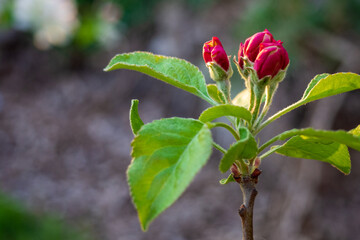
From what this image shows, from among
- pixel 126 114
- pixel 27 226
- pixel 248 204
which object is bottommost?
pixel 248 204

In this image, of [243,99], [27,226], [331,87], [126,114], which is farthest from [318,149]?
[126,114]

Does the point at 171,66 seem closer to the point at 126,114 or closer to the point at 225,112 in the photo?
the point at 225,112

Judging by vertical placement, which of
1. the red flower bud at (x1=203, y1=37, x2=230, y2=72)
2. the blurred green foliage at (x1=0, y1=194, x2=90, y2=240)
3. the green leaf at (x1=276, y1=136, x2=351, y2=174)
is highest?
the blurred green foliage at (x1=0, y1=194, x2=90, y2=240)

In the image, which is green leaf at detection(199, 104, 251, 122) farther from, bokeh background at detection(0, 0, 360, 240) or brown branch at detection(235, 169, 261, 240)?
bokeh background at detection(0, 0, 360, 240)

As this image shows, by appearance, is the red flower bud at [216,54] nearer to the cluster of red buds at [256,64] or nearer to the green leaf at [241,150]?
the cluster of red buds at [256,64]

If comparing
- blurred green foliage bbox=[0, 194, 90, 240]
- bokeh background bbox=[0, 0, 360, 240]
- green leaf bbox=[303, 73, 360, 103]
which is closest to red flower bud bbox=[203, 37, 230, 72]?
green leaf bbox=[303, 73, 360, 103]

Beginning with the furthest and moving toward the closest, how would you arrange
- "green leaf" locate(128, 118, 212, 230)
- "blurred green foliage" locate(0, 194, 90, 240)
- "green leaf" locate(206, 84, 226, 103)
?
"blurred green foliage" locate(0, 194, 90, 240) → "green leaf" locate(206, 84, 226, 103) → "green leaf" locate(128, 118, 212, 230)
